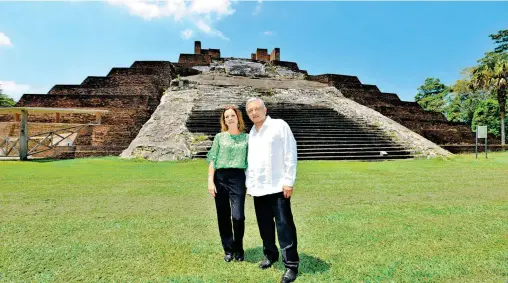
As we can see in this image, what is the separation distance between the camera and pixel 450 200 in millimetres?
5297

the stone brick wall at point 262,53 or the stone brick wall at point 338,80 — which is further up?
the stone brick wall at point 262,53

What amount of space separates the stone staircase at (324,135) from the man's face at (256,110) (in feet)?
29.3

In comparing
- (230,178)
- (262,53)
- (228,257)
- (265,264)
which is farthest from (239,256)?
(262,53)

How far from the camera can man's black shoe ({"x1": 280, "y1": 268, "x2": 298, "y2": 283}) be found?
8.18 ft

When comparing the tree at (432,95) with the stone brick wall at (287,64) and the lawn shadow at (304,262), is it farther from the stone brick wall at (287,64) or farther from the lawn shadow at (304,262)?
the lawn shadow at (304,262)

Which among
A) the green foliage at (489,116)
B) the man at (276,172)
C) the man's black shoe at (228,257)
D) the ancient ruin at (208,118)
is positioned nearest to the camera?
the man at (276,172)

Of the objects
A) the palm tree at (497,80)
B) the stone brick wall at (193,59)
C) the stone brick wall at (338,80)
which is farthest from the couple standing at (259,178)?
the stone brick wall at (193,59)

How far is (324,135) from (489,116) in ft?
73.3

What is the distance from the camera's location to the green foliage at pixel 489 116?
27656mm

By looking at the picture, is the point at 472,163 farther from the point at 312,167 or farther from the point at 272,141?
the point at 272,141

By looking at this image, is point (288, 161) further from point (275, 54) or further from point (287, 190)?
point (275, 54)

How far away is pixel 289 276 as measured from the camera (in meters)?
2.51

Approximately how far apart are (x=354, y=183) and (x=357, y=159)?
529 centimetres

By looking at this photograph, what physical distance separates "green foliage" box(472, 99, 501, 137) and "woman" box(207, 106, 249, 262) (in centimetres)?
3054
